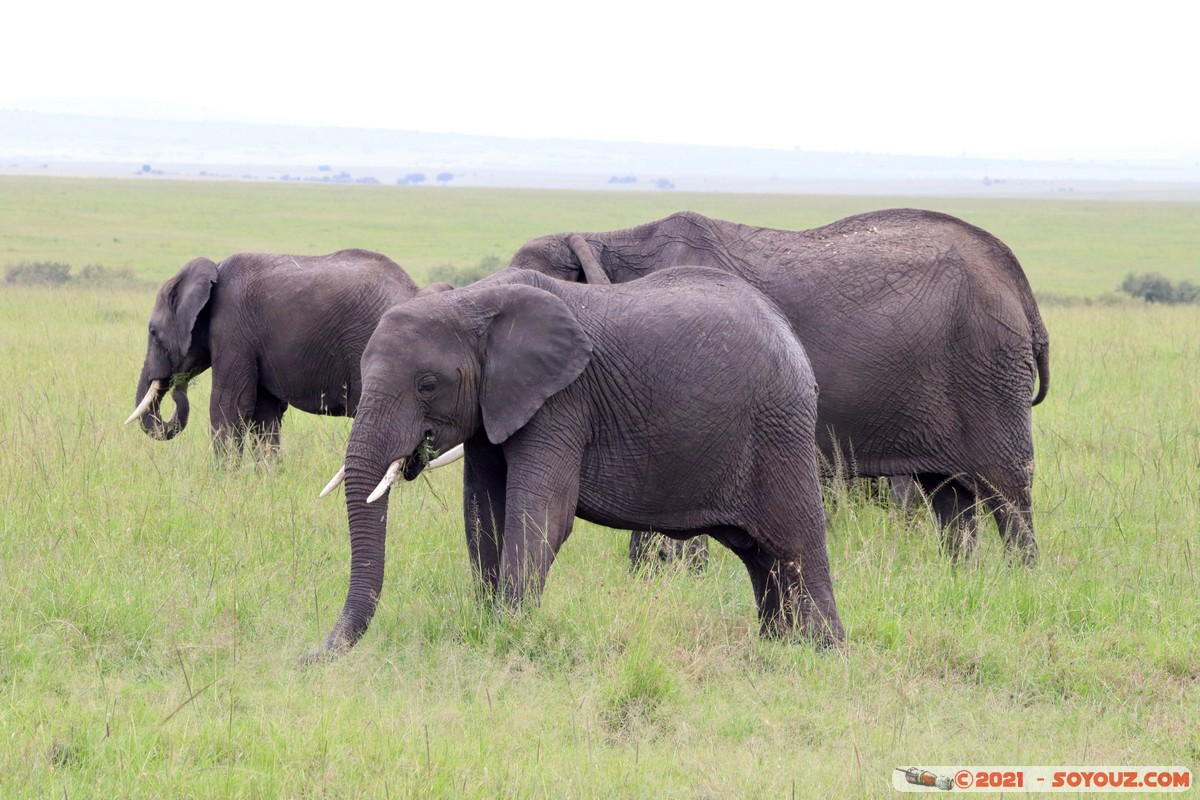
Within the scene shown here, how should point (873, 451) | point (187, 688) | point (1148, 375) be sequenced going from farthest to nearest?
point (1148, 375), point (873, 451), point (187, 688)

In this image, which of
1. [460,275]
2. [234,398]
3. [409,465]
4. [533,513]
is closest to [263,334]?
[234,398]

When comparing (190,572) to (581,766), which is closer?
(581,766)

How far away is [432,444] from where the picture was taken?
5859mm

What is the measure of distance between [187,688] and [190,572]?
5.66ft

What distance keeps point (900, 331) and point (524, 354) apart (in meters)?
2.74

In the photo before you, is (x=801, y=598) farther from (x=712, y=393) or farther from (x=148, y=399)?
(x=148, y=399)

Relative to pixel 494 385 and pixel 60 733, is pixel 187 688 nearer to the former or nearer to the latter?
pixel 60 733

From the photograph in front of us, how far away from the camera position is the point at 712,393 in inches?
235

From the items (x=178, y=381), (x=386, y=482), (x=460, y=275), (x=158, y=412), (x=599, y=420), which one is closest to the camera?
(x=386, y=482)

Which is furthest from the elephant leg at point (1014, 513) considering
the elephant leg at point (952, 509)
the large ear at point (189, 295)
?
the large ear at point (189, 295)

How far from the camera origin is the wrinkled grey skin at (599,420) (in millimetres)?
5785

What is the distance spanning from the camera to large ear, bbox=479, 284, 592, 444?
582 cm

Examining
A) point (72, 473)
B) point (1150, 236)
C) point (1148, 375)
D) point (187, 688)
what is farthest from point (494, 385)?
point (1150, 236)

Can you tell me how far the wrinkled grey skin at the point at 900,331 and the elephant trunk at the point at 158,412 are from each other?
3978 millimetres
